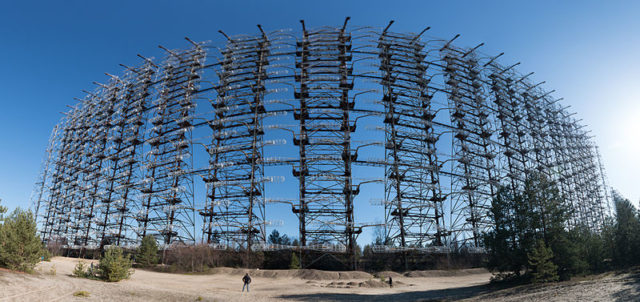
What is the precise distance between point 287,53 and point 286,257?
28233 millimetres

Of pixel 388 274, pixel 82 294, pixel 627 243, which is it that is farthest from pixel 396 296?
pixel 627 243

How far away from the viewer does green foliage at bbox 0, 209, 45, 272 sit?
20.2 metres

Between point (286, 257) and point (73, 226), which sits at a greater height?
point (73, 226)

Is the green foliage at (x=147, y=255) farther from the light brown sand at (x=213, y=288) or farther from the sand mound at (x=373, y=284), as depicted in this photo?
the sand mound at (x=373, y=284)

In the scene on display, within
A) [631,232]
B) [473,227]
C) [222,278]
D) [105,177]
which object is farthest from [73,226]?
[631,232]

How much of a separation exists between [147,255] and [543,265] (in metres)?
39.5

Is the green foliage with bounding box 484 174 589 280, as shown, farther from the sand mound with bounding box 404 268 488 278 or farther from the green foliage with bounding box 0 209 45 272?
the green foliage with bounding box 0 209 45 272

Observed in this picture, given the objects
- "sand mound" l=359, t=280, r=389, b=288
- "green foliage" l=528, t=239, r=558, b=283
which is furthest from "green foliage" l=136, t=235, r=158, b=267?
"green foliage" l=528, t=239, r=558, b=283

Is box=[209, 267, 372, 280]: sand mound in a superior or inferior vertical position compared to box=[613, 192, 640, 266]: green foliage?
inferior

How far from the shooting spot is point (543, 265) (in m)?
21.2

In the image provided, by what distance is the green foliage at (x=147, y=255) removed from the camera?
39.4 meters

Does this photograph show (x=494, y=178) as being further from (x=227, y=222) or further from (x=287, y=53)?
(x=227, y=222)

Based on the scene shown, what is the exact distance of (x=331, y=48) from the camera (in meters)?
48.4

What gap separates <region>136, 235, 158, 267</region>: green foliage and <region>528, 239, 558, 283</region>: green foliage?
1520 inches
